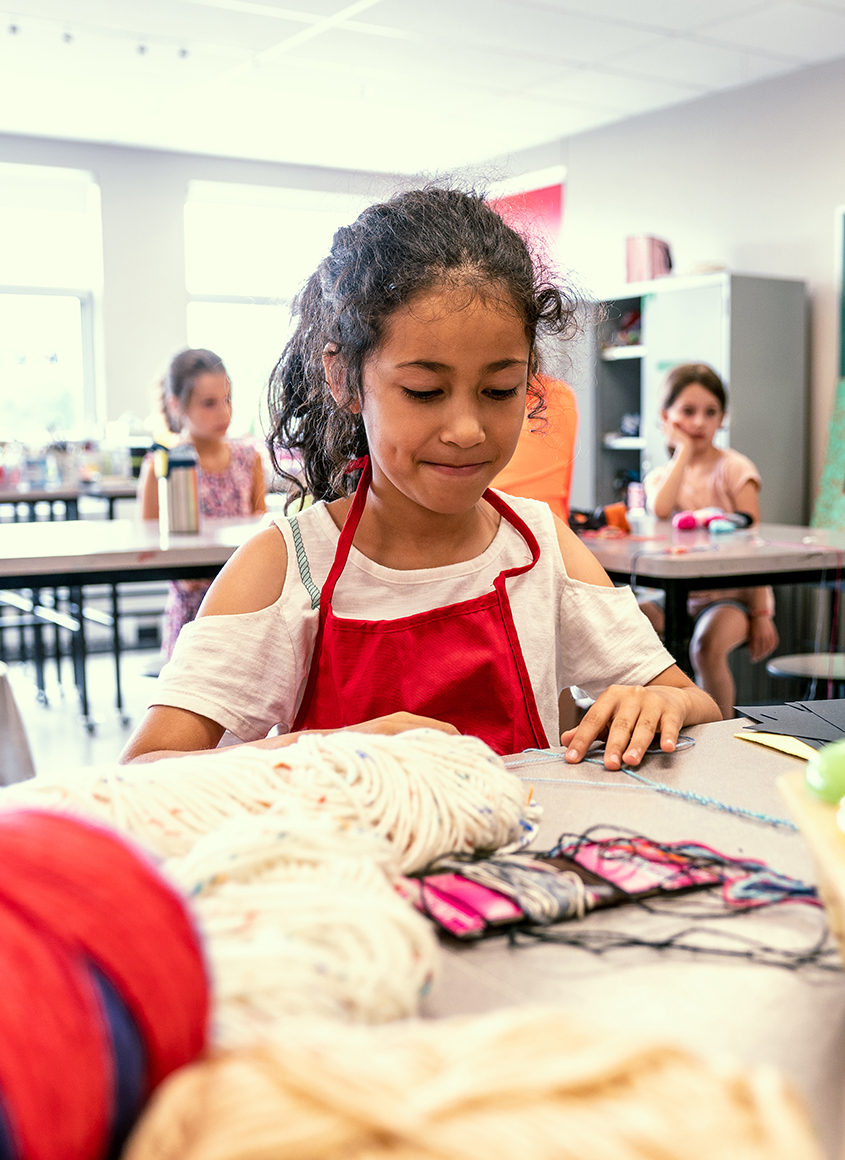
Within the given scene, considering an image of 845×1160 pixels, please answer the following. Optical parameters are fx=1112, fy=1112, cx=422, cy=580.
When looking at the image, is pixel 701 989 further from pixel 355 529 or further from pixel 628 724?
pixel 355 529

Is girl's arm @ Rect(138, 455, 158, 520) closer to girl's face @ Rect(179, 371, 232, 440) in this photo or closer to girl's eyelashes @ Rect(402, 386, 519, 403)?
girl's face @ Rect(179, 371, 232, 440)

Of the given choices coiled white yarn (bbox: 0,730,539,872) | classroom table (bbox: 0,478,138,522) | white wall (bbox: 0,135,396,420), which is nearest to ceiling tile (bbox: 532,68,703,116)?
white wall (bbox: 0,135,396,420)

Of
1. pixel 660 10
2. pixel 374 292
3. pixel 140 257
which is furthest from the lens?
pixel 140 257

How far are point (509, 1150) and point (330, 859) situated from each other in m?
0.24

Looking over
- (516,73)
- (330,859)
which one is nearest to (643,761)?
(330,859)

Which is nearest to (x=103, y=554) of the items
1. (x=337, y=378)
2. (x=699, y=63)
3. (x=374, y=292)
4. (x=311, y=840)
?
(x=337, y=378)

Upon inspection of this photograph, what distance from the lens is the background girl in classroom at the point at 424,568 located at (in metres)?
1.04

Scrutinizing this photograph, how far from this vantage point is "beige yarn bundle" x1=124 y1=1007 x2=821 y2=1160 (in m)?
0.30

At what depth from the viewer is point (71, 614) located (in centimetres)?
470

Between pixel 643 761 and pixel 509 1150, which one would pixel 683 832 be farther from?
pixel 509 1150

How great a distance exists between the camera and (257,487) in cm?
367

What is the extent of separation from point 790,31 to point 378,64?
168cm

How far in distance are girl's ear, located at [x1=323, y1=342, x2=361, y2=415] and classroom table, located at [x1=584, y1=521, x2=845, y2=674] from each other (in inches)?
43.7

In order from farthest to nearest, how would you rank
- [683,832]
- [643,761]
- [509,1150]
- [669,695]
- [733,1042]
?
[669,695] → [643,761] → [683,832] → [733,1042] → [509,1150]
